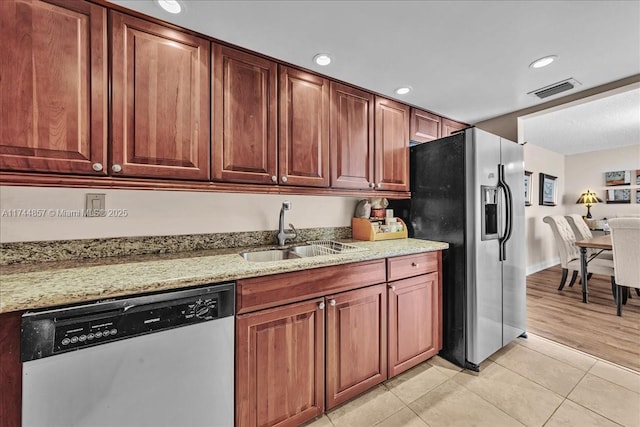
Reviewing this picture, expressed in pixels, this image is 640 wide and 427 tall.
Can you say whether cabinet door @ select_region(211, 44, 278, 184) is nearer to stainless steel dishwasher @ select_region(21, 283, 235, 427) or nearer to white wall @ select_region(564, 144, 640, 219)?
stainless steel dishwasher @ select_region(21, 283, 235, 427)

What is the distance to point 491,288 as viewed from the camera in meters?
2.01

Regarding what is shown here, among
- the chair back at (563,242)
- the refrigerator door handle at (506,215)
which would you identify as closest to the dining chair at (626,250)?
the chair back at (563,242)

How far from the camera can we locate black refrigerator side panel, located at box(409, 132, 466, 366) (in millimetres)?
1944

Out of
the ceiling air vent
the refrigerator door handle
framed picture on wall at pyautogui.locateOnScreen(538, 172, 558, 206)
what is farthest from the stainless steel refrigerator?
framed picture on wall at pyautogui.locateOnScreen(538, 172, 558, 206)

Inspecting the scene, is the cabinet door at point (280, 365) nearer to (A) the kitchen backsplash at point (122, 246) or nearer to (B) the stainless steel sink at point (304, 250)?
(B) the stainless steel sink at point (304, 250)

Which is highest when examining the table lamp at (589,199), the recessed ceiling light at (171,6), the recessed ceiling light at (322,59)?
the recessed ceiling light at (322,59)

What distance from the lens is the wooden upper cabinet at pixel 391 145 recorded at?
216 centimetres

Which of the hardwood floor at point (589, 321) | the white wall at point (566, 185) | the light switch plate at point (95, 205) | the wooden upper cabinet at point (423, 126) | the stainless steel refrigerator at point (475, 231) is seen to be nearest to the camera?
the light switch plate at point (95, 205)

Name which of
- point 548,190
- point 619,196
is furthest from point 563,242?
point 619,196

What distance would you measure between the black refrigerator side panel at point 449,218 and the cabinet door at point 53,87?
2173 millimetres

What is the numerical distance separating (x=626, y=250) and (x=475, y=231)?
83.5 inches

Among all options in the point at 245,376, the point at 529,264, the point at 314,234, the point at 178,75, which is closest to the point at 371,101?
the point at 314,234

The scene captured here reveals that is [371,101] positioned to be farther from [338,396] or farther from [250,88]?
[338,396]

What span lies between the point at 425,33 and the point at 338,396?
2.16 meters
